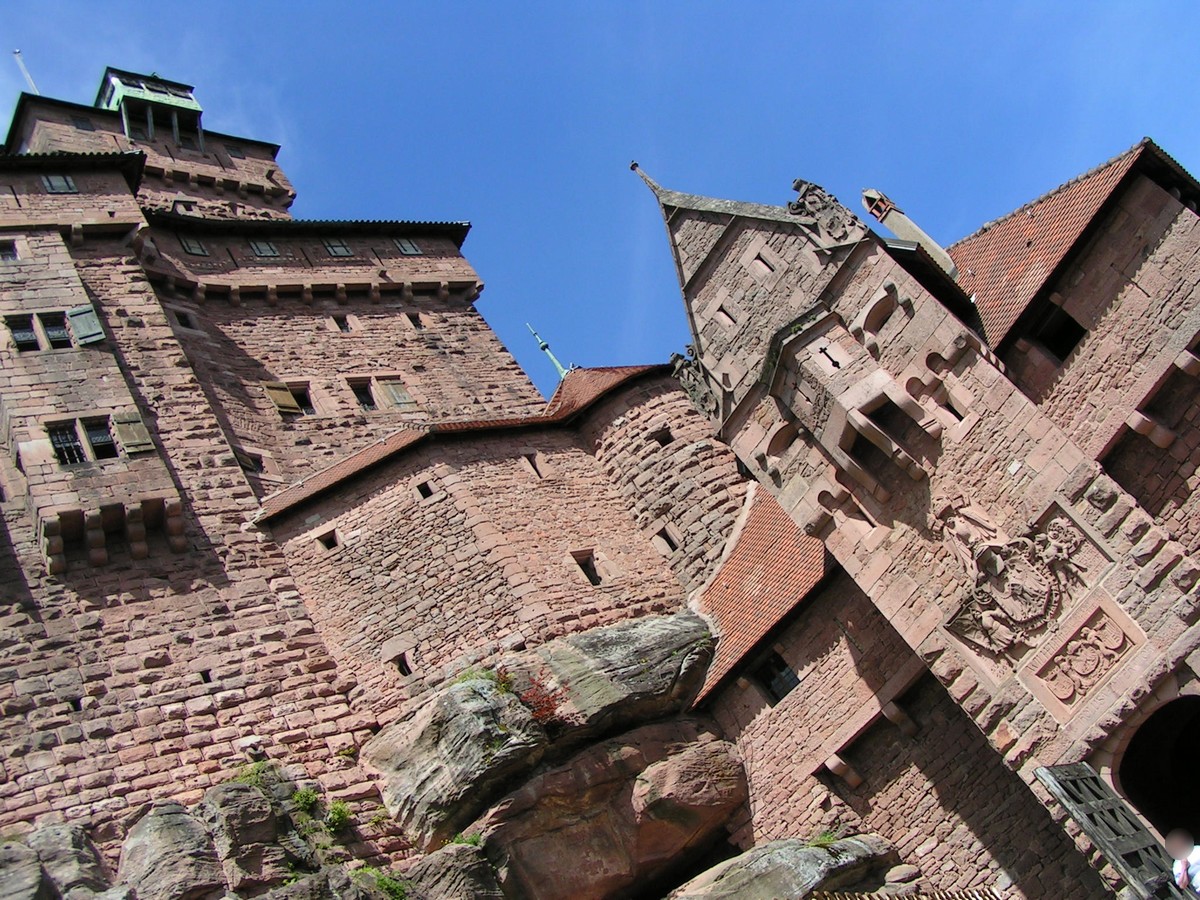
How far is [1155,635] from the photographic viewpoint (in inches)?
557

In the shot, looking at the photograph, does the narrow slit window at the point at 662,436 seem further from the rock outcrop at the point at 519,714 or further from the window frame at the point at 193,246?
the window frame at the point at 193,246

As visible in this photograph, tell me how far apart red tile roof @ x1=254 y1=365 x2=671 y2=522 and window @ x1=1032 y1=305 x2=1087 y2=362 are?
10.2 m

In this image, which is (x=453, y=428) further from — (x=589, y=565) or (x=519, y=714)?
(x=519, y=714)

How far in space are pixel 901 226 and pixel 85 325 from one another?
1630 centimetres

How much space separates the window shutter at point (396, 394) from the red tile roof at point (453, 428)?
13.3ft

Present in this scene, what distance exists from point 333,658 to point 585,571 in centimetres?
530

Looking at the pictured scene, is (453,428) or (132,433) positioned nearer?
(132,433)

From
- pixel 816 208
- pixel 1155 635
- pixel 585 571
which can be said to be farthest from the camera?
pixel 585 571

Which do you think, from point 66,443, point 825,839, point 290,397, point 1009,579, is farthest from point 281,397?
point 1009,579

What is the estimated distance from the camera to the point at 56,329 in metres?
23.0

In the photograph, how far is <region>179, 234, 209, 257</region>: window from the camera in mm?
30828

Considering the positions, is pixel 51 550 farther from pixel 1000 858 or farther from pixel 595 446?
pixel 1000 858

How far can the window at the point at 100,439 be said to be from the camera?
21328 mm

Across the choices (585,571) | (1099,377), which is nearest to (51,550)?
(585,571)
